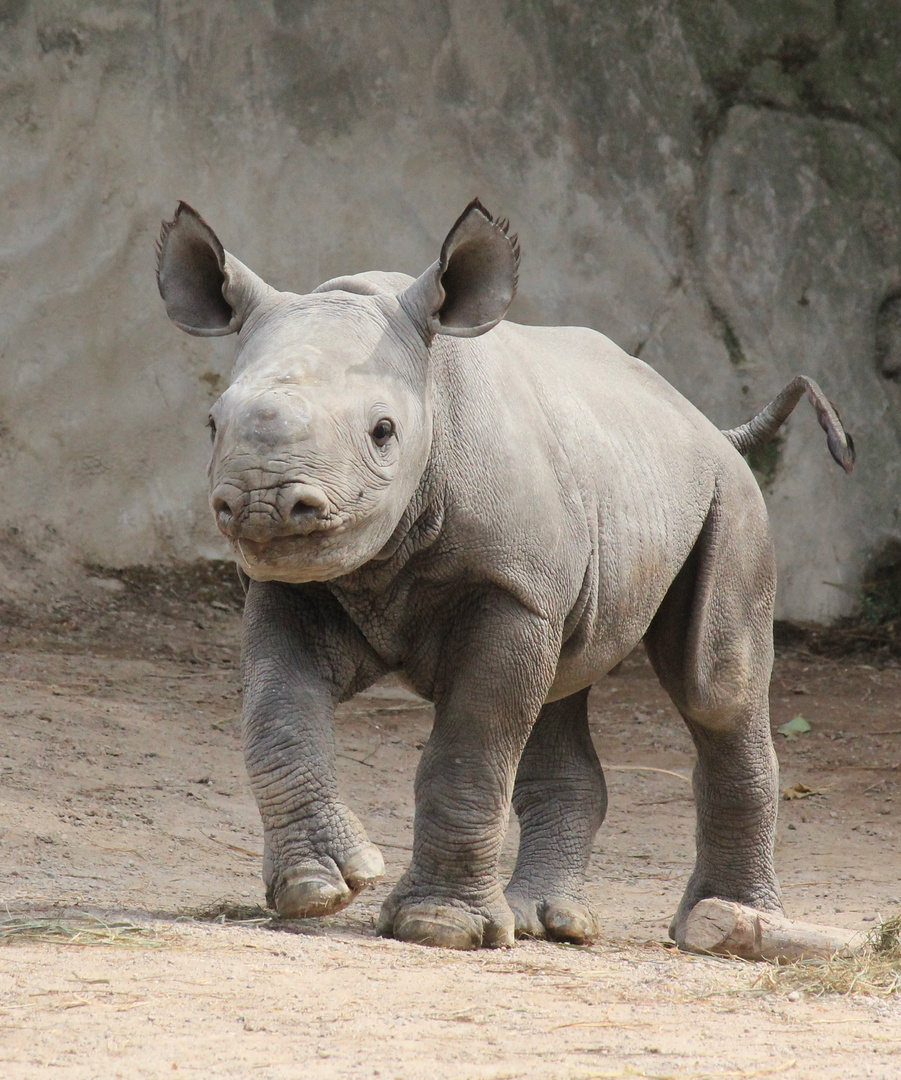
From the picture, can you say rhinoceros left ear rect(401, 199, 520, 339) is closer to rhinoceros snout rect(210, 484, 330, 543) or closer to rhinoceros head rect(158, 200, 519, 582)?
rhinoceros head rect(158, 200, 519, 582)

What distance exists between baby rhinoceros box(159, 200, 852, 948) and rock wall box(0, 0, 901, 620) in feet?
14.3

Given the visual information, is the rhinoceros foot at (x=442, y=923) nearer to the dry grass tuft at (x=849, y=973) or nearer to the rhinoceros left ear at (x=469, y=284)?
the dry grass tuft at (x=849, y=973)

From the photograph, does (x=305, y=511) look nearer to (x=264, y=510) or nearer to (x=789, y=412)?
(x=264, y=510)

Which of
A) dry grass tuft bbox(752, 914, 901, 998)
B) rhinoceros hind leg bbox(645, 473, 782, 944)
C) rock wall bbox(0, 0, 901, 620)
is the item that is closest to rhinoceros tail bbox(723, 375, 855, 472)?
rhinoceros hind leg bbox(645, 473, 782, 944)

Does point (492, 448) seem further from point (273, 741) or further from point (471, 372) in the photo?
point (273, 741)

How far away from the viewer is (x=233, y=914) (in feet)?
16.8

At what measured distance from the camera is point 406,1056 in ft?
11.6

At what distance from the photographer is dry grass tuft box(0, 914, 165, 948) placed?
4551 millimetres

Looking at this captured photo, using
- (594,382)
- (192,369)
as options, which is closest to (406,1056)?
(594,382)

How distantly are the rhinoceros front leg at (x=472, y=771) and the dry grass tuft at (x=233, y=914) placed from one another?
0.36 m

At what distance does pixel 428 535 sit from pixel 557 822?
1842mm

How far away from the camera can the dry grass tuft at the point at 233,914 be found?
16.4ft

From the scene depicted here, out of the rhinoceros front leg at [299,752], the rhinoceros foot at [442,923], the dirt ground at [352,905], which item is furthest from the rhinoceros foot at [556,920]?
the rhinoceros front leg at [299,752]

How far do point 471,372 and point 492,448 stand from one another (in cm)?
26
